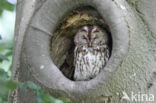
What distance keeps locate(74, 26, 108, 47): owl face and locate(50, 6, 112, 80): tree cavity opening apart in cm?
5

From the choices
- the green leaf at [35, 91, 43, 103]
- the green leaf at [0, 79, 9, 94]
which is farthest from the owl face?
the green leaf at [0, 79, 9, 94]

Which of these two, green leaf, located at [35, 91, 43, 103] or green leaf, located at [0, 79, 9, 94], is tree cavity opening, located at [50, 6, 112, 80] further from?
green leaf, located at [0, 79, 9, 94]

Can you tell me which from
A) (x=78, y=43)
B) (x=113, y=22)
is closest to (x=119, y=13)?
(x=113, y=22)

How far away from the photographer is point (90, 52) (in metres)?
2.78

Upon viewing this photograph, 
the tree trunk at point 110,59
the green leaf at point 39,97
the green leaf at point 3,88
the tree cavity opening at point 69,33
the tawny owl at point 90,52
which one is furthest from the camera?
the tawny owl at point 90,52

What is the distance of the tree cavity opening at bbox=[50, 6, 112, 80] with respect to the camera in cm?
240

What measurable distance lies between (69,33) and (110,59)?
0.97 metres

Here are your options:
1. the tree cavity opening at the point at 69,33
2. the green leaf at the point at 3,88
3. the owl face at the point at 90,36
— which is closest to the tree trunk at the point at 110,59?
the tree cavity opening at the point at 69,33

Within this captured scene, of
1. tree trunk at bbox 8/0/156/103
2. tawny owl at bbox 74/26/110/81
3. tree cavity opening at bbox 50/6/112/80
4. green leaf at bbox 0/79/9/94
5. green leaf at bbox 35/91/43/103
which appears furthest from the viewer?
tawny owl at bbox 74/26/110/81

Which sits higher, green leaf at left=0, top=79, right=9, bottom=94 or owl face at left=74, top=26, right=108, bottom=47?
owl face at left=74, top=26, right=108, bottom=47

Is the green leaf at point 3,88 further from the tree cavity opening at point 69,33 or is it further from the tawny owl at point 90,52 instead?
the tawny owl at point 90,52

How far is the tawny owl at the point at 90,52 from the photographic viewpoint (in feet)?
8.79

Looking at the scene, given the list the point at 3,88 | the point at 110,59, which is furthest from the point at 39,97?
the point at 110,59

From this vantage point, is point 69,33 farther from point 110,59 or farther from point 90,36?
point 110,59
